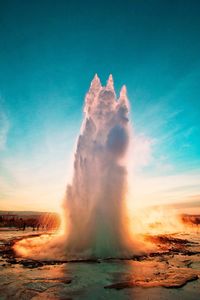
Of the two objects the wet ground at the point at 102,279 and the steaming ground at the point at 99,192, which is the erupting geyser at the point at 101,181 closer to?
the steaming ground at the point at 99,192

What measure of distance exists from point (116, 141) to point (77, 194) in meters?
6.57

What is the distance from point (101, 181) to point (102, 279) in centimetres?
1098

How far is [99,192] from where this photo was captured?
22.7m

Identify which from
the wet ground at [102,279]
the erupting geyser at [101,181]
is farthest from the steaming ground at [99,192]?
the wet ground at [102,279]

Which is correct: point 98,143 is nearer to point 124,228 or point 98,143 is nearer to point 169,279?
point 124,228

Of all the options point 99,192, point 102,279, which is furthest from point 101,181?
point 102,279

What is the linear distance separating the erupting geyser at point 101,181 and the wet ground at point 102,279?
3.37 metres

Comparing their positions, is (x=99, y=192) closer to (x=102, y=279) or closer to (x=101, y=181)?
(x=101, y=181)

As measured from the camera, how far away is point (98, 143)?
24.5 m

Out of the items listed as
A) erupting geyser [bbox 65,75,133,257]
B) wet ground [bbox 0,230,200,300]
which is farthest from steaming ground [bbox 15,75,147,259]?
wet ground [bbox 0,230,200,300]

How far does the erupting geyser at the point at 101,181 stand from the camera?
20.8m

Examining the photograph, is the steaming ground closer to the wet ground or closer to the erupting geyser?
the erupting geyser

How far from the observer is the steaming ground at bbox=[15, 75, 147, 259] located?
20.4 meters

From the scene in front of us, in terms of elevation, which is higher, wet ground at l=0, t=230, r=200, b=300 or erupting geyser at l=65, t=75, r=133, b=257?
erupting geyser at l=65, t=75, r=133, b=257
